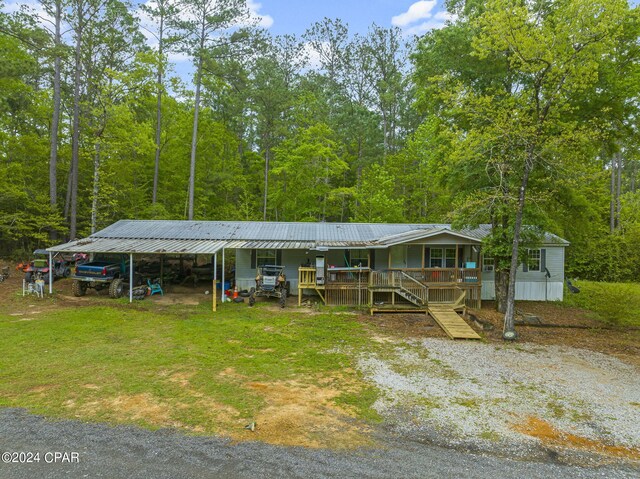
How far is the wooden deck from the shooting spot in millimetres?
10594

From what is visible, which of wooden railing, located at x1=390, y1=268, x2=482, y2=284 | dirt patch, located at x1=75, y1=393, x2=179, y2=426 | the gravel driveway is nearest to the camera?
the gravel driveway

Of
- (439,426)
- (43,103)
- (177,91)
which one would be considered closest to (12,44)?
(43,103)

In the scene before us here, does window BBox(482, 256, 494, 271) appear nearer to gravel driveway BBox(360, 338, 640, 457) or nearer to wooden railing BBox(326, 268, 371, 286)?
wooden railing BBox(326, 268, 371, 286)

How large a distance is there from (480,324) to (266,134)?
20.5 m

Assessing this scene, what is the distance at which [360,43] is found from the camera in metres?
28.6

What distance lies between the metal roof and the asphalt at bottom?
888 cm

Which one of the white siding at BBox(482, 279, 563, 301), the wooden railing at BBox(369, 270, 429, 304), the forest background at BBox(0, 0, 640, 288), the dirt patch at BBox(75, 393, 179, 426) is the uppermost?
the forest background at BBox(0, 0, 640, 288)

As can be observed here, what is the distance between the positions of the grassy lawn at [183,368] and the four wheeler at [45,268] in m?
4.90

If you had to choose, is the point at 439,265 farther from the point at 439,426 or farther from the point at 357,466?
the point at 357,466

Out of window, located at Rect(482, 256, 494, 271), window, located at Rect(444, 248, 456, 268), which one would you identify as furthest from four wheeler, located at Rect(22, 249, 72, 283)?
window, located at Rect(482, 256, 494, 271)

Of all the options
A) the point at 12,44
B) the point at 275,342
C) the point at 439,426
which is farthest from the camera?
the point at 12,44

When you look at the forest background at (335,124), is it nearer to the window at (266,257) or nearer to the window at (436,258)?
the window at (436,258)

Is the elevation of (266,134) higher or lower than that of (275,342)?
Answer: higher

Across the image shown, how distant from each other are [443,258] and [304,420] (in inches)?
480
